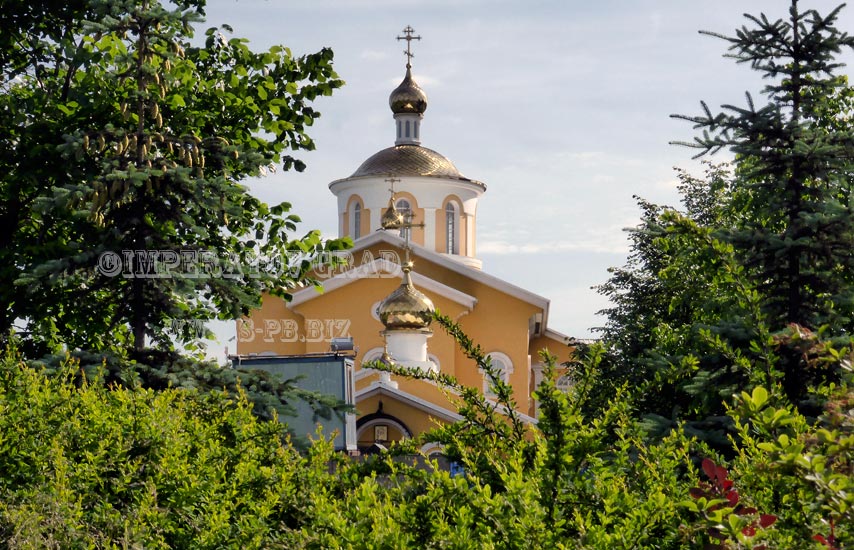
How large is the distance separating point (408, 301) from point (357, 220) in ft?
53.9

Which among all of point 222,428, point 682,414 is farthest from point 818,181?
A: point 222,428

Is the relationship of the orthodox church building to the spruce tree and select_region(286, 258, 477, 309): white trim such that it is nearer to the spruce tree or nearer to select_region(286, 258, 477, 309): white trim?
select_region(286, 258, 477, 309): white trim

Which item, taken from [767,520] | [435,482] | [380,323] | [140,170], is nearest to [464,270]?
[380,323]

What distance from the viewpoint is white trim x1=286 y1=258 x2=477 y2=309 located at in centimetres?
3741

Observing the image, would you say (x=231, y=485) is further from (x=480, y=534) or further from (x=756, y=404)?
(x=756, y=404)

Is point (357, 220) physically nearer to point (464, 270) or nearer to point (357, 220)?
point (357, 220)

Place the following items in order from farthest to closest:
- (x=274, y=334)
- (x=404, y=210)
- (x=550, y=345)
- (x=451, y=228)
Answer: (x=451, y=228)
(x=404, y=210)
(x=550, y=345)
(x=274, y=334)

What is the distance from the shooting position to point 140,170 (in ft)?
34.8

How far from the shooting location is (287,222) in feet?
45.3

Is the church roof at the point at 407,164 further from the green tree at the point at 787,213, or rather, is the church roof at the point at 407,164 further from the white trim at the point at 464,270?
the green tree at the point at 787,213

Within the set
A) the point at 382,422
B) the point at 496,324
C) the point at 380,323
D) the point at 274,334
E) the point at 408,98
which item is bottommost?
the point at 382,422

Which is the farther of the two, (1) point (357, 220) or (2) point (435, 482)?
(1) point (357, 220)

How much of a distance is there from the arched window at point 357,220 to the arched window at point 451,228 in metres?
3.57

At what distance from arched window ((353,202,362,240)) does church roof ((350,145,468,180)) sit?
1293 mm
